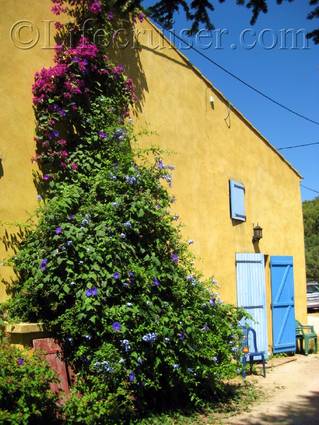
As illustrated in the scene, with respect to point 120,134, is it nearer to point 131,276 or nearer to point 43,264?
point 131,276

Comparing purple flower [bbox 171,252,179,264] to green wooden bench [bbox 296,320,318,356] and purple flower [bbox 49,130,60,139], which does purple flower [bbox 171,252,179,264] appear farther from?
green wooden bench [bbox 296,320,318,356]

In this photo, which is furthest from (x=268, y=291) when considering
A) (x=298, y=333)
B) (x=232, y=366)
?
(x=232, y=366)

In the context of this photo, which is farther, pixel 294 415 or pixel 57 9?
pixel 57 9

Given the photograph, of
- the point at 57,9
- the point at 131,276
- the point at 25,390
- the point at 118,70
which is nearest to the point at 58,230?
the point at 131,276

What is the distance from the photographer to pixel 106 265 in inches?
206

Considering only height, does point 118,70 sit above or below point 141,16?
below

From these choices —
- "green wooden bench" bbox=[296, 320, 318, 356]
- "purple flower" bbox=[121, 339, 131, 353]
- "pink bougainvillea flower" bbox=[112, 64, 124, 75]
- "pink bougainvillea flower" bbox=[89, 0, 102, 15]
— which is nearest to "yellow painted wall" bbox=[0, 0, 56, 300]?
"pink bougainvillea flower" bbox=[89, 0, 102, 15]

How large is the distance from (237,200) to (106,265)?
183 inches

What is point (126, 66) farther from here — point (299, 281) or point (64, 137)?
point (299, 281)

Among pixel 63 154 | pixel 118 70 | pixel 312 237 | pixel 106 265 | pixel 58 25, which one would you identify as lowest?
A: pixel 106 265

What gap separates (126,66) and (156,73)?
749 millimetres

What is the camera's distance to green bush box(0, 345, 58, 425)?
4.00 m

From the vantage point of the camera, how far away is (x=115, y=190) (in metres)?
5.85

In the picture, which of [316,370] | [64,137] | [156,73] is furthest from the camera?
[316,370]
